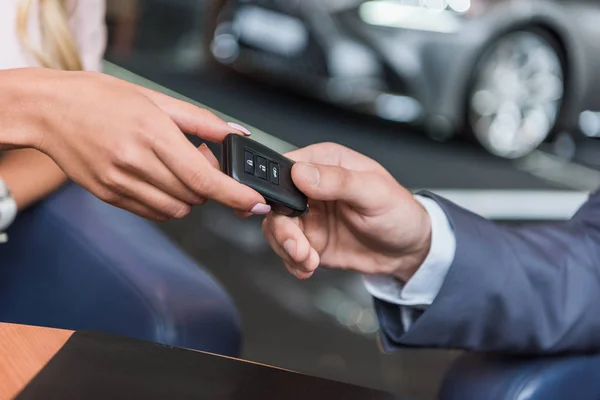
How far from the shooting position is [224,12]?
415 cm

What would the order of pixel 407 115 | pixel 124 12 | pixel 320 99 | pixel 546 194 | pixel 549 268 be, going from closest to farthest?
pixel 549 268 → pixel 546 194 → pixel 407 115 → pixel 320 99 → pixel 124 12

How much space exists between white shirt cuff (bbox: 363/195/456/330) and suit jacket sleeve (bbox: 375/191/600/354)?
0.5 inches

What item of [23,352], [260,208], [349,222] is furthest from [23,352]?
[349,222]

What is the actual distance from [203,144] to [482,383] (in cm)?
41

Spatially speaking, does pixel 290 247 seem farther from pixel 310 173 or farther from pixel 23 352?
pixel 23 352

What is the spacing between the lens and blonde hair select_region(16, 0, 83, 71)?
4.19 ft

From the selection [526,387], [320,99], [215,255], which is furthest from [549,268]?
[320,99]

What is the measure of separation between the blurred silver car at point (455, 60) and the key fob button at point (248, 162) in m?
2.83

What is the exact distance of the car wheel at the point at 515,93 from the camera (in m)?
3.59

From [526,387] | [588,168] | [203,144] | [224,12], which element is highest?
[203,144]

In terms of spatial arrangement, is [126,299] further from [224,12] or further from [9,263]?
[224,12]

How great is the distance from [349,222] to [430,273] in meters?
0.11

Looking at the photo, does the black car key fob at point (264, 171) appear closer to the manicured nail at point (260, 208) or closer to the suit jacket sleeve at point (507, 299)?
the manicured nail at point (260, 208)

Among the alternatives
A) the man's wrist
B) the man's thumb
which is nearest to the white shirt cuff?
the man's wrist
